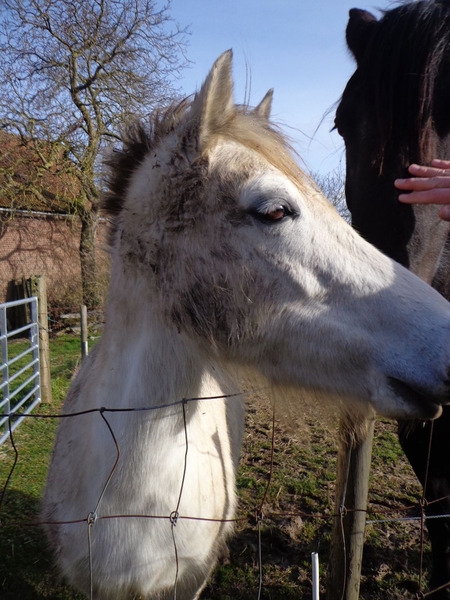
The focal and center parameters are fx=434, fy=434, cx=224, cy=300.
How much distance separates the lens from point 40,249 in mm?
17641

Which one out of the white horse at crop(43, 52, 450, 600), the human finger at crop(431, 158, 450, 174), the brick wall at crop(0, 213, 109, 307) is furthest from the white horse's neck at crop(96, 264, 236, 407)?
the brick wall at crop(0, 213, 109, 307)

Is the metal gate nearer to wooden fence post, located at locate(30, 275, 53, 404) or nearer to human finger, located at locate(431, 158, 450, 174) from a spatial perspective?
wooden fence post, located at locate(30, 275, 53, 404)

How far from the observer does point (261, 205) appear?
1.53 m

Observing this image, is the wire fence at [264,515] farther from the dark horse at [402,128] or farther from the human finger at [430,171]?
Answer: the human finger at [430,171]

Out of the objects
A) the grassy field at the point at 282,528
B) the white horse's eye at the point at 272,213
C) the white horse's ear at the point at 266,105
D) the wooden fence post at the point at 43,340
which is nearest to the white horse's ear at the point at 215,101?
the white horse's eye at the point at 272,213

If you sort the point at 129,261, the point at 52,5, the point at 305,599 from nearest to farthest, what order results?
the point at 129,261 → the point at 305,599 → the point at 52,5

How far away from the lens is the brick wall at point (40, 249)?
16.9m

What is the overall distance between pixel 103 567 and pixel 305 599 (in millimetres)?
1834

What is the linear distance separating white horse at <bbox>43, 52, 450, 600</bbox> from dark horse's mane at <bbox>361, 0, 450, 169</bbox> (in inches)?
31.8

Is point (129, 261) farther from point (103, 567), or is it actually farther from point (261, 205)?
point (103, 567)

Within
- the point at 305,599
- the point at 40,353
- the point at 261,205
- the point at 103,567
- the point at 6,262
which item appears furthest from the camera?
the point at 6,262

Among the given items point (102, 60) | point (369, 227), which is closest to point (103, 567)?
point (369, 227)

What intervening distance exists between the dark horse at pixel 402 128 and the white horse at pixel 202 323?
688 mm

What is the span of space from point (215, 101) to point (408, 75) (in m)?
1.27
